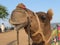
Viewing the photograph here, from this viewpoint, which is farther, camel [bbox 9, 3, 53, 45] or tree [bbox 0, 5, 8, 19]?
tree [bbox 0, 5, 8, 19]

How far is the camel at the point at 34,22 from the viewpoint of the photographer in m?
2.25

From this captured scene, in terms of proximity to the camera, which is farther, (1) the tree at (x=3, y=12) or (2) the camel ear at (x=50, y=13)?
(1) the tree at (x=3, y=12)

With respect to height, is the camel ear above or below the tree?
below

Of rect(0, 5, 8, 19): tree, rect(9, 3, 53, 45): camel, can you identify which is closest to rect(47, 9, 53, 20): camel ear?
rect(9, 3, 53, 45): camel

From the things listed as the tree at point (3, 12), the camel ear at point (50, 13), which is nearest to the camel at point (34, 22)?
the camel ear at point (50, 13)

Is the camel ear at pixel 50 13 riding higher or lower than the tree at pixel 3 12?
lower

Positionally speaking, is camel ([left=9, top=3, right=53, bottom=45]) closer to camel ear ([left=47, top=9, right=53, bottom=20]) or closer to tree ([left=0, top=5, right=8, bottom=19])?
camel ear ([left=47, top=9, right=53, bottom=20])

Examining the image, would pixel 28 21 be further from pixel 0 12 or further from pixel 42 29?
pixel 0 12

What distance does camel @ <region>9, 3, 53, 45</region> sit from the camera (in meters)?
2.25

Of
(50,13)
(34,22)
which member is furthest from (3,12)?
(34,22)

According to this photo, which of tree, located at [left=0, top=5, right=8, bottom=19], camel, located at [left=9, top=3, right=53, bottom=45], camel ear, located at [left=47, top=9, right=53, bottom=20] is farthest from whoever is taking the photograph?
tree, located at [left=0, top=5, right=8, bottom=19]

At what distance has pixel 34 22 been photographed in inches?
99.5

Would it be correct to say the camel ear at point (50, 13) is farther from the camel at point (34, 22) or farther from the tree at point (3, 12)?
the tree at point (3, 12)

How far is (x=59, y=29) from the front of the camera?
4.90 meters
